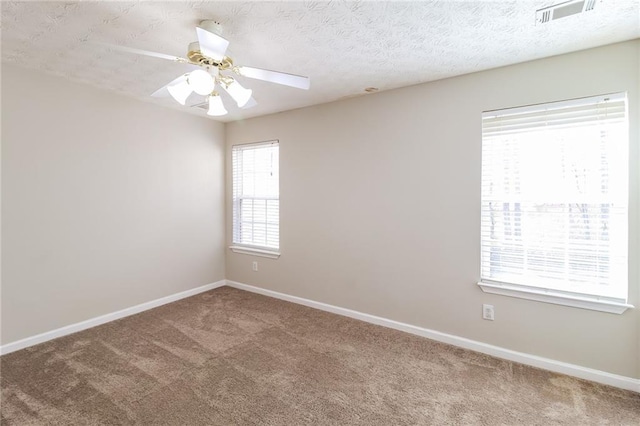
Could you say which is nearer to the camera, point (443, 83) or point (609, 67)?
point (609, 67)

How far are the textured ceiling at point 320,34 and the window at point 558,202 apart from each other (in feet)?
1.66

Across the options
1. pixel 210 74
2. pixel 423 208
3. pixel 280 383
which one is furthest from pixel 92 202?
pixel 423 208

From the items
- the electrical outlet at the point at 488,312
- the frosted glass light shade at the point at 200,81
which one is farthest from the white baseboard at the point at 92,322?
the electrical outlet at the point at 488,312

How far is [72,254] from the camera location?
9.87 feet

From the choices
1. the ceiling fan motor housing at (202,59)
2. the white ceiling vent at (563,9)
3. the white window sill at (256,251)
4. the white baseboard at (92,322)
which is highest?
the white ceiling vent at (563,9)

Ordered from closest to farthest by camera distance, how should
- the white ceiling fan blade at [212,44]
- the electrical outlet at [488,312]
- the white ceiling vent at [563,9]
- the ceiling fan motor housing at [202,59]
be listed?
the white ceiling fan blade at [212,44] → the white ceiling vent at [563,9] → the ceiling fan motor housing at [202,59] → the electrical outlet at [488,312]

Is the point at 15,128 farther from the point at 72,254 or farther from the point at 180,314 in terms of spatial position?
the point at 180,314

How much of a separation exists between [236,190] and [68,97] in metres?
2.11

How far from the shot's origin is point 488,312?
265 centimetres

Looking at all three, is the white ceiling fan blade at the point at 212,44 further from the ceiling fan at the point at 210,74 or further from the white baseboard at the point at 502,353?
the white baseboard at the point at 502,353

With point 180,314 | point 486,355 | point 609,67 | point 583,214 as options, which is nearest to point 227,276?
point 180,314

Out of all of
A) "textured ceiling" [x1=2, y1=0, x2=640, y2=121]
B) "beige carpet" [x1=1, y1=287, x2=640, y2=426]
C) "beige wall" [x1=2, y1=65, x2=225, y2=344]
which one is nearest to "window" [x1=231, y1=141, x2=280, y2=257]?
"beige wall" [x1=2, y1=65, x2=225, y2=344]

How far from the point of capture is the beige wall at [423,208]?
224 cm

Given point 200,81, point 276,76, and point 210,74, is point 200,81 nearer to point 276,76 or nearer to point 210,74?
point 210,74
